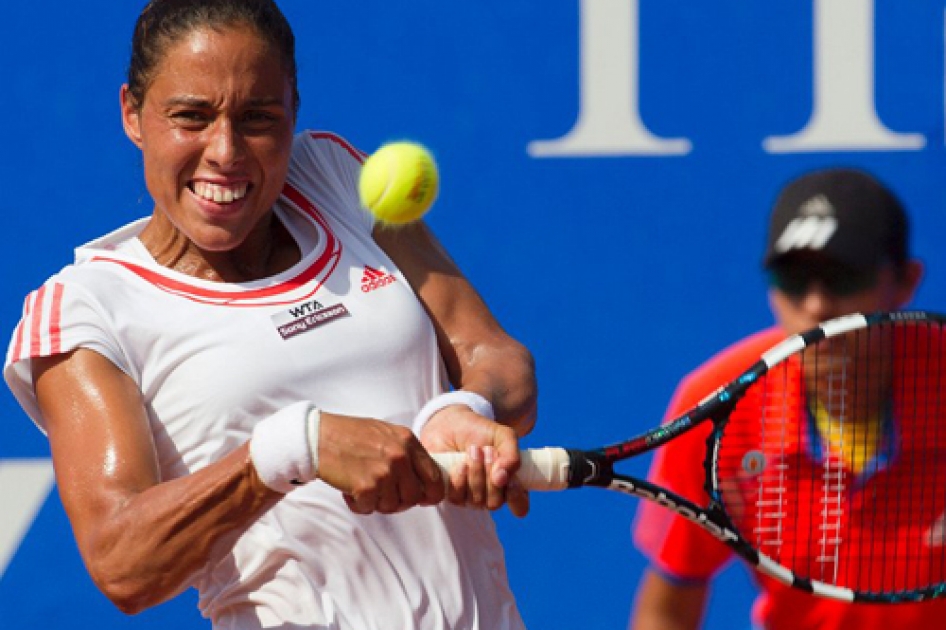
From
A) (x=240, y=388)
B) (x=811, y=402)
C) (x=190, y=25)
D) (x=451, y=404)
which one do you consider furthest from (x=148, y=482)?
(x=811, y=402)

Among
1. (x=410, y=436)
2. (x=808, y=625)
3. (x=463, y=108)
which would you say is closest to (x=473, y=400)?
(x=410, y=436)

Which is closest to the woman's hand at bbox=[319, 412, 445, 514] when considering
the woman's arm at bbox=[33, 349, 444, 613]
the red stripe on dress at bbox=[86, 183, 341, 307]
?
the woman's arm at bbox=[33, 349, 444, 613]

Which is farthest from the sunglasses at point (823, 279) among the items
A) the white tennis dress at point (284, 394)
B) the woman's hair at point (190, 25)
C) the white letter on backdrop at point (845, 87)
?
the white letter on backdrop at point (845, 87)

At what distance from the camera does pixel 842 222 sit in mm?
2627

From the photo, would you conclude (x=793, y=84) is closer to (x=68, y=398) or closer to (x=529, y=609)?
(x=529, y=609)

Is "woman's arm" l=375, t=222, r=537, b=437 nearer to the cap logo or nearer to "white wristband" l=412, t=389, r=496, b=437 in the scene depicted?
"white wristband" l=412, t=389, r=496, b=437

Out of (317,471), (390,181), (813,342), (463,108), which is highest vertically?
(463,108)

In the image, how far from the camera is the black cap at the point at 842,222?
2604 millimetres

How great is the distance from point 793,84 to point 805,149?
0.14 meters

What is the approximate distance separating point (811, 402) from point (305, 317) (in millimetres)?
698

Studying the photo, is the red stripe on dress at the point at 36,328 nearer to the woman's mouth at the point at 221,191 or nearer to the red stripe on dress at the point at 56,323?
the red stripe on dress at the point at 56,323

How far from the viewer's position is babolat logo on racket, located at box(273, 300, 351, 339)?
2.60 meters

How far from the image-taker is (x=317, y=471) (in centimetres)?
236

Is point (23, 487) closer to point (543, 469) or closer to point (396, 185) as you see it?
point (396, 185)
